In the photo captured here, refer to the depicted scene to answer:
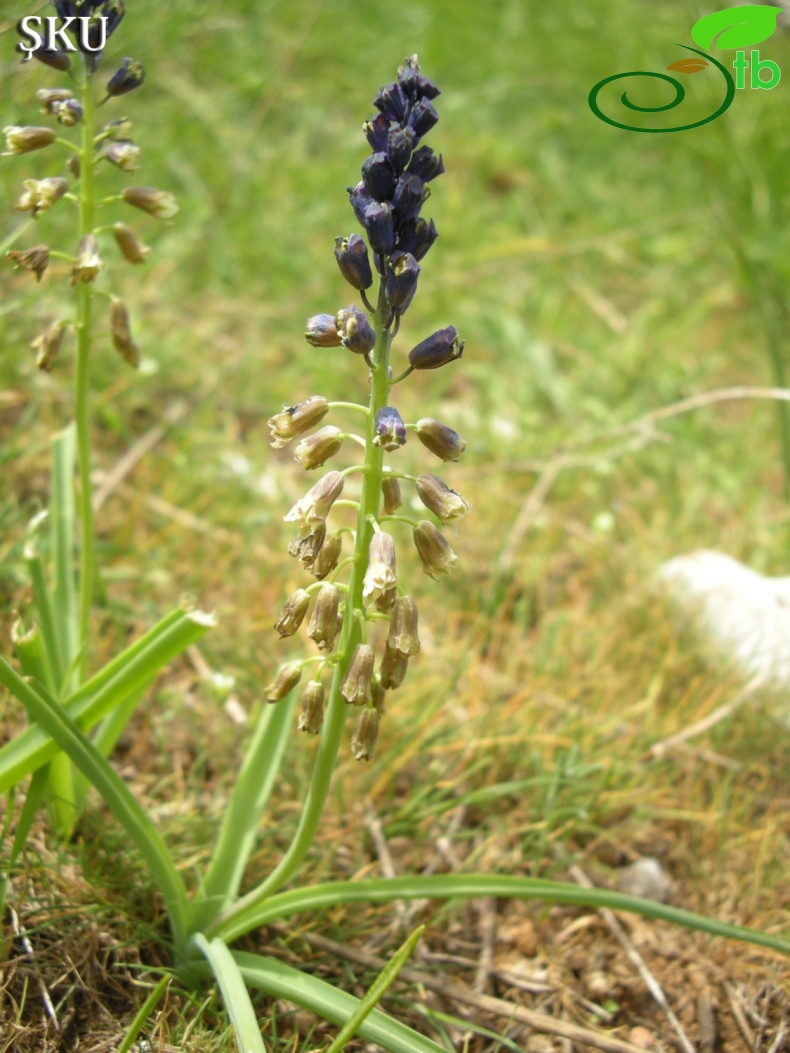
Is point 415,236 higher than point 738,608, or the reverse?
point 415,236

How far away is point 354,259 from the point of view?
1984 millimetres

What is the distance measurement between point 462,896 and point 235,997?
0.60 meters

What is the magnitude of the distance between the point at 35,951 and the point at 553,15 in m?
8.52

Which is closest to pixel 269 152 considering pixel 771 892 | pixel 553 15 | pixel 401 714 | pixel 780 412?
pixel 553 15

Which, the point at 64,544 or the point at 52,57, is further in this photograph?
the point at 64,544

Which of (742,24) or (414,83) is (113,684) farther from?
(742,24)

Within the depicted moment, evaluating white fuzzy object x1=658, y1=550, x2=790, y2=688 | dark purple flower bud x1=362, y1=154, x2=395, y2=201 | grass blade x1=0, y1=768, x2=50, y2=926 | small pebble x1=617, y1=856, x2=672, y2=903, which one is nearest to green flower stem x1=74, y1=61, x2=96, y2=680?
grass blade x1=0, y1=768, x2=50, y2=926

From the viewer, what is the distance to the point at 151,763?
3.18 m

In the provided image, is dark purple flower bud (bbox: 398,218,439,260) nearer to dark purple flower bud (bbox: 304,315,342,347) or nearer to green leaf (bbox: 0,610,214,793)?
dark purple flower bud (bbox: 304,315,342,347)

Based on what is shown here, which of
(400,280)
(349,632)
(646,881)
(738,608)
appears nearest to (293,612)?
(349,632)

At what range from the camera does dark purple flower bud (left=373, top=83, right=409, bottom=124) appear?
1.88 metres

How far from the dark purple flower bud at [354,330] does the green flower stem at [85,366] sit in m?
0.92

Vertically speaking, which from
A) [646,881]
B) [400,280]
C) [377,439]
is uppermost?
[400,280]

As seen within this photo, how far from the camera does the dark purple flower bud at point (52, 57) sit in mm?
2486
